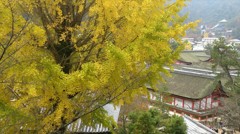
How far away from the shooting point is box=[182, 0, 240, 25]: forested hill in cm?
11094

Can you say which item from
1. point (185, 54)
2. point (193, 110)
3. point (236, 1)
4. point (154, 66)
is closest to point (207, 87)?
point (193, 110)

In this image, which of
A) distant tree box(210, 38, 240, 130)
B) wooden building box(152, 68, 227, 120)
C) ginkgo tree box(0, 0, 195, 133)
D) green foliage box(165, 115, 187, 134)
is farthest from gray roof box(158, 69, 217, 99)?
ginkgo tree box(0, 0, 195, 133)

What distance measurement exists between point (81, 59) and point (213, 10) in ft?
427

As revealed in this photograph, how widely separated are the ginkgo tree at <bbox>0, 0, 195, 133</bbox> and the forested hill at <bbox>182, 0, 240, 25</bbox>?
110 meters

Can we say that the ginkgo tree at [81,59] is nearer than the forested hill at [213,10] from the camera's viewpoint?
Yes

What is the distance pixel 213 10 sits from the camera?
406 feet

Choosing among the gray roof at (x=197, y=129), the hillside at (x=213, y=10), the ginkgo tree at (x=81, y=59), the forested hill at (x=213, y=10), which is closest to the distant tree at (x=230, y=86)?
the gray roof at (x=197, y=129)

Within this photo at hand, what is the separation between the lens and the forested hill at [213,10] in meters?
111

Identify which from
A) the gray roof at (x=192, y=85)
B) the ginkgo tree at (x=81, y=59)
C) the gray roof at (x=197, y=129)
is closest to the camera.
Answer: the ginkgo tree at (x=81, y=59)

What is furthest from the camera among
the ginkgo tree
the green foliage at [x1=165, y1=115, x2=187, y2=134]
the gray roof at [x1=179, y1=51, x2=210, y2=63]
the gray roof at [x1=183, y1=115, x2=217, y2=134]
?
→ the gray roof at [x1=179, y1=51, x2=210, y2=63]

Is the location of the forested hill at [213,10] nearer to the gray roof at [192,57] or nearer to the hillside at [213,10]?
the hillside at [213,10]

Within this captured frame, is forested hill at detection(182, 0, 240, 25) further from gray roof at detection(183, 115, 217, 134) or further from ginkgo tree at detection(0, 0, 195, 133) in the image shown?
ginkgo tree at detection(0, 0, 195, 133)

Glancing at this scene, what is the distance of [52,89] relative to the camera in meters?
3.09

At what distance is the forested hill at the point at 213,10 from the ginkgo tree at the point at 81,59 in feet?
361
